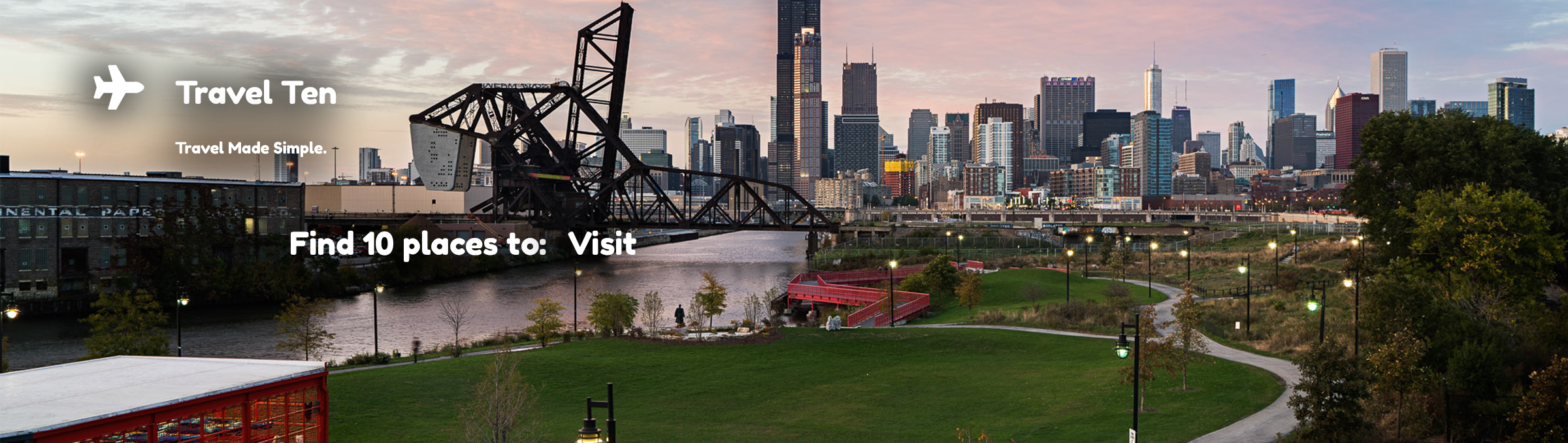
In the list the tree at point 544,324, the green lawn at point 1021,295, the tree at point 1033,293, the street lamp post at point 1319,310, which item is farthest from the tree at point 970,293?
the tree at point 544,324

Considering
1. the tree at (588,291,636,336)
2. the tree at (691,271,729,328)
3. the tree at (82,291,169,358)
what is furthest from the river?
the tree at (588,291,636,336)

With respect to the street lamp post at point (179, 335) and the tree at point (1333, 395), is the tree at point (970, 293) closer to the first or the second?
the tree at point (1333, 395)

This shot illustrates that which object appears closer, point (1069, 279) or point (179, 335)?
point (179, 335)

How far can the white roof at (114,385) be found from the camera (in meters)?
11.0

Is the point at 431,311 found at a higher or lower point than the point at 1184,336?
lower

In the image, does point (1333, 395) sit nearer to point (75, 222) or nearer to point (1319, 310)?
point (1319, 310)

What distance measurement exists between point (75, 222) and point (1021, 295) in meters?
55.9

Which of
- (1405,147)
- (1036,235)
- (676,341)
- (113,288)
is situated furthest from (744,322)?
(1036,235)

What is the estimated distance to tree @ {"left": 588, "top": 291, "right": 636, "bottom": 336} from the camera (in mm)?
36969

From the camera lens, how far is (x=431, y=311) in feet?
178

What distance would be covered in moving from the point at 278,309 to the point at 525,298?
47.2ft

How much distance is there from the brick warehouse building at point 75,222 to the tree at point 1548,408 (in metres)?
63.6

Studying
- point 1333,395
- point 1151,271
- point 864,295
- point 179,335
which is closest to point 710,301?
point 864,295

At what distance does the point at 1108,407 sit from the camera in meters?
21.4
